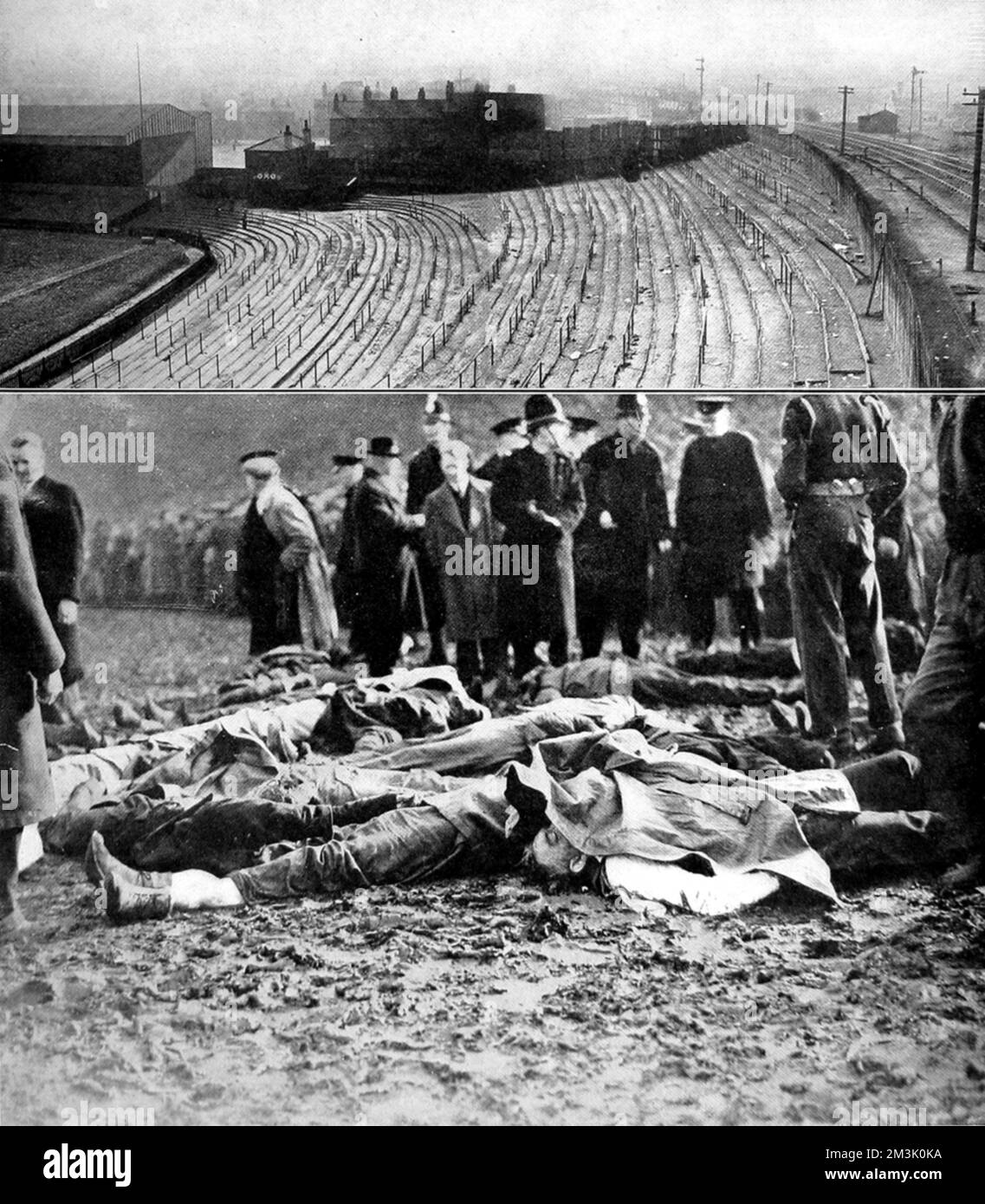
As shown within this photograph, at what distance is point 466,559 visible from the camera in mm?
4488

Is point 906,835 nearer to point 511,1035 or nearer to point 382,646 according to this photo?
point 511,1035

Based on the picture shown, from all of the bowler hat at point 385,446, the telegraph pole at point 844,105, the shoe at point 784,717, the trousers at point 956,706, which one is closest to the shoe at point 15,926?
the bowler hat at point 385,446

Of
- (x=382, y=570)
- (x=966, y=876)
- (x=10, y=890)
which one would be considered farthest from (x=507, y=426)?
(x=10, y=890)

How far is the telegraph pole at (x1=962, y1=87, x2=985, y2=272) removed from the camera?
4336 mm

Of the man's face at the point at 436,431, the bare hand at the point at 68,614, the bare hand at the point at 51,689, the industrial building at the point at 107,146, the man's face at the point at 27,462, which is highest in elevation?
the industrial building at the point at 107,146

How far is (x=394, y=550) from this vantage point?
4.49 meters

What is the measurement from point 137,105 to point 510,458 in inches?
74.6

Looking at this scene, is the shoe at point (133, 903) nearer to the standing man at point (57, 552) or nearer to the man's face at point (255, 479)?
the standing man at point (57, 552)

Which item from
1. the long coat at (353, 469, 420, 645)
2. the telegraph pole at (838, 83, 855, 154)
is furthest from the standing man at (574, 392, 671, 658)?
the telegraph pole at (838, 83, 855, 154)

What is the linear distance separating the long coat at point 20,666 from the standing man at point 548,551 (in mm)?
1675

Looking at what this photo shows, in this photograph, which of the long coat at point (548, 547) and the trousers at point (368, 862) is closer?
the trousers at point (368, 862)

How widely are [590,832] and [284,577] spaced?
4.69 ft

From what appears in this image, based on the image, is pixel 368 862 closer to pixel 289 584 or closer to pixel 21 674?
pixel 289 584

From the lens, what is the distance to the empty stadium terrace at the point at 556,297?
440cm
